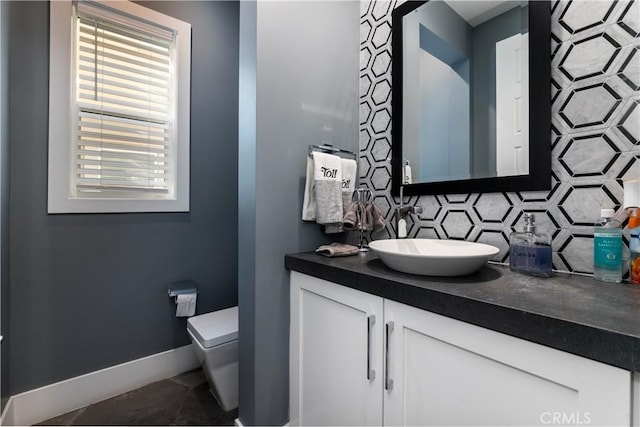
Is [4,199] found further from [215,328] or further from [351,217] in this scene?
[351,217]

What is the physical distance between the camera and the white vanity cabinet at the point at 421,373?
20.0 inches

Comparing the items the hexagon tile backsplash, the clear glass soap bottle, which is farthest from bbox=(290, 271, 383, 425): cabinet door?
the hexagon tile backsplash

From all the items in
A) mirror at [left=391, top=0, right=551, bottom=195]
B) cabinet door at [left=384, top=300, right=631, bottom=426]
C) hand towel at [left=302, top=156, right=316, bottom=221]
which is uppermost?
mirror at [left=391, top=0, right=551, bottom=195]

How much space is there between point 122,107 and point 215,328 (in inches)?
54.8

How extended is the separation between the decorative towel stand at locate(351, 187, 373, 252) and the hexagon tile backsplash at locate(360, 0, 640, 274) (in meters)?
0.46

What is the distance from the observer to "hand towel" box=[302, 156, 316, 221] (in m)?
1.25

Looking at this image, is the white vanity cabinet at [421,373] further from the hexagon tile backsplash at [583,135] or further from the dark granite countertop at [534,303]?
the hexagon tile backsplash at [583,135]

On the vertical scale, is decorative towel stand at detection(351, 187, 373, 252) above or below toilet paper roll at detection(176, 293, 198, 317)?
above

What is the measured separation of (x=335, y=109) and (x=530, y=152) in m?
0.87

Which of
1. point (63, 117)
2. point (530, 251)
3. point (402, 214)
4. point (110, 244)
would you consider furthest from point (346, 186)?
point (63, 117)

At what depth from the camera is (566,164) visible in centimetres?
91

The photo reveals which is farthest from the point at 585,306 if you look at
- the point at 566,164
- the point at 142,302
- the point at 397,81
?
the point at 142,302

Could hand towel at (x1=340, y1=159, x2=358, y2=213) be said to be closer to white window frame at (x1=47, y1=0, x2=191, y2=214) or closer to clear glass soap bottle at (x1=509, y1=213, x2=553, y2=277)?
clear glass soap bottle at (x1=509, y1=213, x2=553, y2=277)

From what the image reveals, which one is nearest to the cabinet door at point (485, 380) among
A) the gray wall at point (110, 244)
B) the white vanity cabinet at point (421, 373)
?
the white vanity cabinet at point (421, 373)
